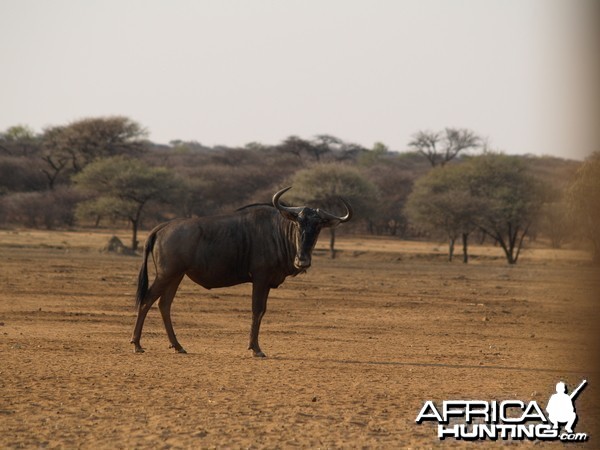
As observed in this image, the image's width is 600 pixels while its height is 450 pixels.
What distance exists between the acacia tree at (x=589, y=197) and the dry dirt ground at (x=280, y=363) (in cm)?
27

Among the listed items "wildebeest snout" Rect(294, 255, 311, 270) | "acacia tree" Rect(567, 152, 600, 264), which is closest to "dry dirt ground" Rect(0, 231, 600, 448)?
"acacia tree" Rect(567, 152, 600, 264)

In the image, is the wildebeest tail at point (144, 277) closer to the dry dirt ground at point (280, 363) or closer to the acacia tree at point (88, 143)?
the dry dirt ground at point (280, 363)

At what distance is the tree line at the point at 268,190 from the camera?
159 ft

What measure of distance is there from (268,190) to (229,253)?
56.1 m

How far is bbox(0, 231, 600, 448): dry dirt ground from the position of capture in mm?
7926

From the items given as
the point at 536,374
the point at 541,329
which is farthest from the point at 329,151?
the point at 536,374

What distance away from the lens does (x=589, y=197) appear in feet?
24.8

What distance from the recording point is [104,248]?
40.0 meters

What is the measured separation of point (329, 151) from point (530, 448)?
3271 inches

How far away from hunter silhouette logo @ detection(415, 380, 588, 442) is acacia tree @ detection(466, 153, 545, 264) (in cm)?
3744

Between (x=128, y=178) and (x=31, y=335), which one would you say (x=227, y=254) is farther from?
(x=128, y=178)

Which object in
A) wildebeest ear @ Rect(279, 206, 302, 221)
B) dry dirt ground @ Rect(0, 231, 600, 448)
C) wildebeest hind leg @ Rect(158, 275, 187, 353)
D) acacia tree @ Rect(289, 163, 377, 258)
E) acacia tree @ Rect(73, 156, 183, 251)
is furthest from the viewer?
acacia tree @ Rect(289, 163, 377, 258)

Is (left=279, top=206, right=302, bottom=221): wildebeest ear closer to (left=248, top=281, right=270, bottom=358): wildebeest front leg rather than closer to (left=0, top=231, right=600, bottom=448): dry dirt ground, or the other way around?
(left=248, top=281, right=270, bottom=358): wildebeest front leg

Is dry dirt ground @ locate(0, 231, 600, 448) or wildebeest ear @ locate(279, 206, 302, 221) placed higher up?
wildebeest ear @ locate(279, 206, 302, 221)
